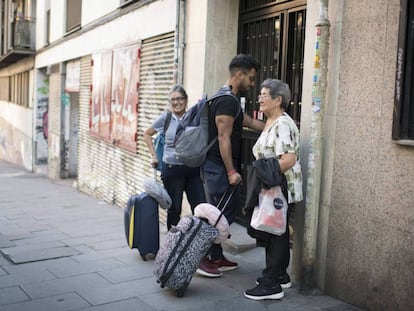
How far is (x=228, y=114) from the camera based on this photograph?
15.2 feet

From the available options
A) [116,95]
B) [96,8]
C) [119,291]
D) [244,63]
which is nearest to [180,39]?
[244,63]

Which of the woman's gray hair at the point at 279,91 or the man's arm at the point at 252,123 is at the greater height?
the woman's gray hair at the point at 279,91

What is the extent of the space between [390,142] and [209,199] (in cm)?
172

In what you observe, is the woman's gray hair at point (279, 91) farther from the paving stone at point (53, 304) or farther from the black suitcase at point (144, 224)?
the paving stone at point (53, 304)

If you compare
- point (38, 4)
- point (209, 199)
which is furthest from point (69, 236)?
point (38, 4)

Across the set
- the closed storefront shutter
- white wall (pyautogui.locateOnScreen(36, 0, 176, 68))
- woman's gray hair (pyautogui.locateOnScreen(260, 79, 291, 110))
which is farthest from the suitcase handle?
white wall (pyautogui.locateOnScreen(36, 0, 176, 68))

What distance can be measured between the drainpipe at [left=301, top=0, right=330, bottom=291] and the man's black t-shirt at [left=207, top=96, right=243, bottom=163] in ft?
2.16

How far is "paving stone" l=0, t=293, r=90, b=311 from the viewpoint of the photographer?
4.34 meters

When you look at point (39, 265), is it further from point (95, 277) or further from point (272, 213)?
point (272, 213)

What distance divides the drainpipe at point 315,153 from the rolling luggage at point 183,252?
0.80 meters

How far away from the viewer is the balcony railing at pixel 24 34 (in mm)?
20172

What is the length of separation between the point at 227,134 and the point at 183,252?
3.44 ft

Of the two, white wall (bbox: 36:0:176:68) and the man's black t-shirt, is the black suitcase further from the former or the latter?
white wall (bbox: 36:0:176:68)

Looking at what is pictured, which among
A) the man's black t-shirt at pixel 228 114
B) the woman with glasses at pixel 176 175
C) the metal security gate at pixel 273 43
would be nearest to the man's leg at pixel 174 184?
the woman with glasses at pixel 176 175
